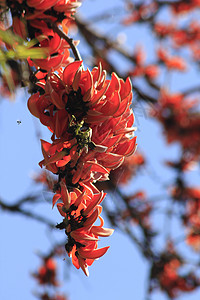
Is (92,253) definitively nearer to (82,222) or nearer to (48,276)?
(82,222)

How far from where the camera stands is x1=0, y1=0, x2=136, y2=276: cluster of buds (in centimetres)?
50

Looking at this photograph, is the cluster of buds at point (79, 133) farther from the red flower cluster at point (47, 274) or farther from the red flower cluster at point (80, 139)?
the red flower cluster at point (47, 274)

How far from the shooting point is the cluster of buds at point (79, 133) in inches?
19.8

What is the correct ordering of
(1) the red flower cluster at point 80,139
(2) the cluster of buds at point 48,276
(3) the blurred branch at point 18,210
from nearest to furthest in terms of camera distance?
(1) the red flower cluster at point 80,139 → (3) the blurred branch at point 18,210 → (2) the cluster of buds at point 48,276

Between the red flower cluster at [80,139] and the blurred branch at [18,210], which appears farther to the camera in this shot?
the blurred branch at [18,210]

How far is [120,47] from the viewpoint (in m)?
2.71

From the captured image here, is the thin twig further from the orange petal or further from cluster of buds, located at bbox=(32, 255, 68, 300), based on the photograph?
cluster of buds, located at bbox=(32, 255, 68, 300)

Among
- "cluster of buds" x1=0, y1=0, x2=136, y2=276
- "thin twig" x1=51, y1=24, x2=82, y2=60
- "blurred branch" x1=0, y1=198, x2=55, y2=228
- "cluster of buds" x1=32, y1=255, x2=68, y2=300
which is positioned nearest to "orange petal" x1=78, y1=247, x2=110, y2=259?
"cluster of buds" x1=0, y1=0, x2=136, y2=276

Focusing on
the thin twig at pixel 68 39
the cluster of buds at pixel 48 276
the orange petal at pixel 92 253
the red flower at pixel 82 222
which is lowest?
the cluster of buds at pixel 48 276

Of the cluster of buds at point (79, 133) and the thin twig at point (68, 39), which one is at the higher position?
the thin twig at point (68, 39)

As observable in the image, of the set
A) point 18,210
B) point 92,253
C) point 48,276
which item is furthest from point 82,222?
point 48,276

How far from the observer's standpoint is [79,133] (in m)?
0.50

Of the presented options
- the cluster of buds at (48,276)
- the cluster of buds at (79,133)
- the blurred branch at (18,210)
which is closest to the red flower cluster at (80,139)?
the cluster of buds at (79,133)

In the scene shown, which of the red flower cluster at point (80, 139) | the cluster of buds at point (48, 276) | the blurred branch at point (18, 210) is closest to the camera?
the red flower cluster at point (80, 139)
